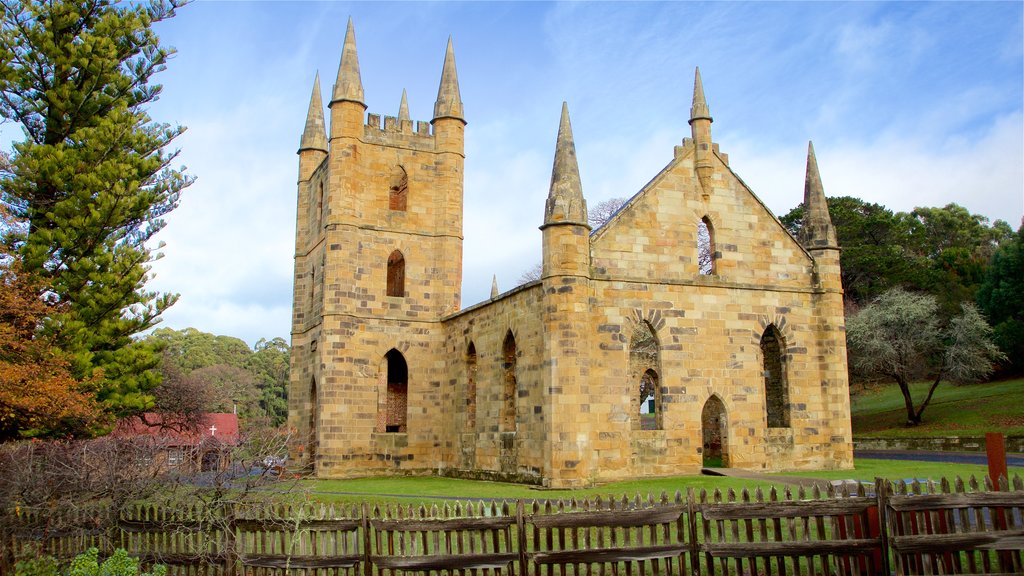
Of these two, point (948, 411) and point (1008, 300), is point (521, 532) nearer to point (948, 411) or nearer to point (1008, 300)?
point (948, 411)

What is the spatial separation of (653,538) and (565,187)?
12965 mm

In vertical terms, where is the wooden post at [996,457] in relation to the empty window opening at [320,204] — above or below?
below

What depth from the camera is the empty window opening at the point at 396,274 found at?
31161mm

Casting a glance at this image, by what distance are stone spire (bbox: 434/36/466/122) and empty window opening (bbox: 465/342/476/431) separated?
9.66m

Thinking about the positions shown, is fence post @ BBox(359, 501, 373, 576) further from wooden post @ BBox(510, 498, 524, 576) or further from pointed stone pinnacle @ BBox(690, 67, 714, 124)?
pointed stone pinnacle @ BBox(690, 67, 714, 124)

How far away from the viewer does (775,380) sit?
24516mm

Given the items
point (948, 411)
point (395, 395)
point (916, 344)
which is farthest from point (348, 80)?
point (948, 411)

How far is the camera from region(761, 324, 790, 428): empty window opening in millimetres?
23641

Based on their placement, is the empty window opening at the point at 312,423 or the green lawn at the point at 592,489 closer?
the green lawn at the point at 592,489

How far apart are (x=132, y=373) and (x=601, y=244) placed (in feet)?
41.3

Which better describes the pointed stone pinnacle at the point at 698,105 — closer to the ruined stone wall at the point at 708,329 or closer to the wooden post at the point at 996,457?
the ruined stone wall at the point at 708,329

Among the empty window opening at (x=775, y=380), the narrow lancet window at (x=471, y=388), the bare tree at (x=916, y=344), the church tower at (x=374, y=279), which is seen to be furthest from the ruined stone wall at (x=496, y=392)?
the bare tree at (x=916, y=344)


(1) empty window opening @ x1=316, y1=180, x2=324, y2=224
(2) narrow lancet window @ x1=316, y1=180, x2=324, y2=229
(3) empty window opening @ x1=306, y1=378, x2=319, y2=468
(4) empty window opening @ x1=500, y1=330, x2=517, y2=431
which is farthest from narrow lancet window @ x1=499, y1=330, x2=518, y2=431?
(1) empty window opening @ x1=316, y1=180, x2=324, y2=224

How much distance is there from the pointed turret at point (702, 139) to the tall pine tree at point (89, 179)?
557 inches
